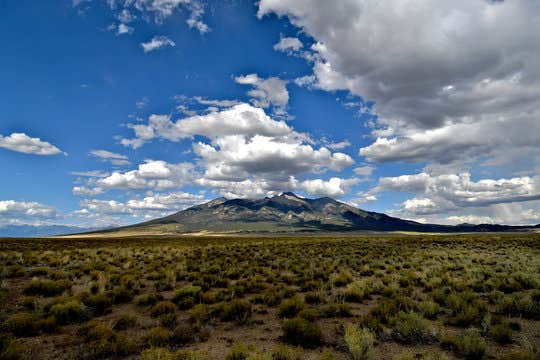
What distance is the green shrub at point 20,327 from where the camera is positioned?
8.15 meters

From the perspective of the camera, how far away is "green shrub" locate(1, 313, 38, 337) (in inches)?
321

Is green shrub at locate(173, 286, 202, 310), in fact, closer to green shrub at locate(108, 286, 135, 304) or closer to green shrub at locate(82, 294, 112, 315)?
green shrub at locate(108, 286, 135, 304)

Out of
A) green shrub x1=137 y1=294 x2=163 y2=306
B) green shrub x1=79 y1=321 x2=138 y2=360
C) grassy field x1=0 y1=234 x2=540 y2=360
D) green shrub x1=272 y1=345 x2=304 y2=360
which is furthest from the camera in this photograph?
green shrub x1=137 y1=294 x2=163 y2=306

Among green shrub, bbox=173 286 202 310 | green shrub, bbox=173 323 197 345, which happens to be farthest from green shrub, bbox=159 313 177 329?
green shrub, bbox=173 286 202 310

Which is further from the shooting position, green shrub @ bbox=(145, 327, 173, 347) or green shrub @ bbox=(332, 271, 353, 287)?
green shrub @ bbox=(332, 271, 353, 287)

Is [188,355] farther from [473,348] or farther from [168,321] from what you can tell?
[473,348]

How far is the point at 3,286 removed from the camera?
12.5 m

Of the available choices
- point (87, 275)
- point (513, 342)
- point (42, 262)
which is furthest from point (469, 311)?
point (42, 262)

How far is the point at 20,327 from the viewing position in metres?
8.22

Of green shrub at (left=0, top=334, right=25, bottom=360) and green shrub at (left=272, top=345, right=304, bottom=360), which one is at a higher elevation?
green shrub at (left=0, top=334, right=25, bottom=360)

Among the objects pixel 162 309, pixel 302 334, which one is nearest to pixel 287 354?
pixel 302 334

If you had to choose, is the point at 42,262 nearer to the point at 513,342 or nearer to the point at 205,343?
the point at 205,343

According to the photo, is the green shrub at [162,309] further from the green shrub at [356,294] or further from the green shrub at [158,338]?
the green shrub at [356,294]

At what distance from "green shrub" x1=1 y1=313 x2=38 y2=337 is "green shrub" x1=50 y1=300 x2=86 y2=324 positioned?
86 cm
